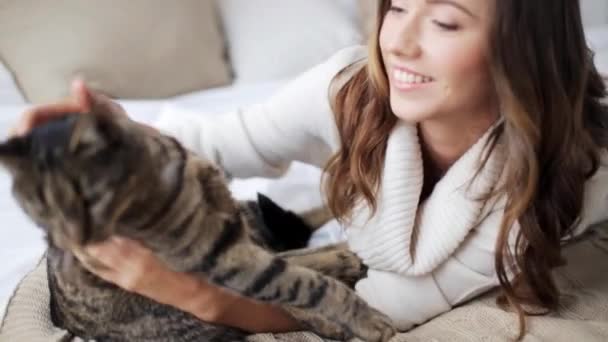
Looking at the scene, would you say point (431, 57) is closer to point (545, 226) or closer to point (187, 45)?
point (545, 226)

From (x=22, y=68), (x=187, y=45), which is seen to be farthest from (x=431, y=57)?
(x=22, y=68)

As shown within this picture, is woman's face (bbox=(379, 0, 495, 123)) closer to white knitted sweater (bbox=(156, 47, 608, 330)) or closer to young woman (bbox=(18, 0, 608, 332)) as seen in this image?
young woman (bbox=(18, 0, 608, 332))

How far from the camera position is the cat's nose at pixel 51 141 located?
63 centimetres

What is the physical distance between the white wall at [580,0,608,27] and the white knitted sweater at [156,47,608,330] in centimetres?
148

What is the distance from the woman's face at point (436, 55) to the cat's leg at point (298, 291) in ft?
0.98

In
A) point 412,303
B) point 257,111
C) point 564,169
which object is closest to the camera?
point 564,169

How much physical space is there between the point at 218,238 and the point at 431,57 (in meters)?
0.40

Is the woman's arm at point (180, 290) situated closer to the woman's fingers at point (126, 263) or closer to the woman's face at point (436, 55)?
the woman's fingers at point (126, 263)

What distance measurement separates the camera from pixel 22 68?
172 centimetres

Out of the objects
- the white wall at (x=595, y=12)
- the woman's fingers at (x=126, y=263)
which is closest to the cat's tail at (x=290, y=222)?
the woman's fingers at (x=126, y=263)

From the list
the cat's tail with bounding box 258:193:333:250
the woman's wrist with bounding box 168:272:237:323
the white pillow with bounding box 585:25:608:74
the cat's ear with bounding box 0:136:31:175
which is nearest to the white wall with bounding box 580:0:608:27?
the white pillow with bounding box 585:25:608:74

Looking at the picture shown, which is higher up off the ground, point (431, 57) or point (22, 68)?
point (431, 57)

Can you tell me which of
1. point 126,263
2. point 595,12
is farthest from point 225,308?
point 595,12

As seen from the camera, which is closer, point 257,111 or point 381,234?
point 381,234
